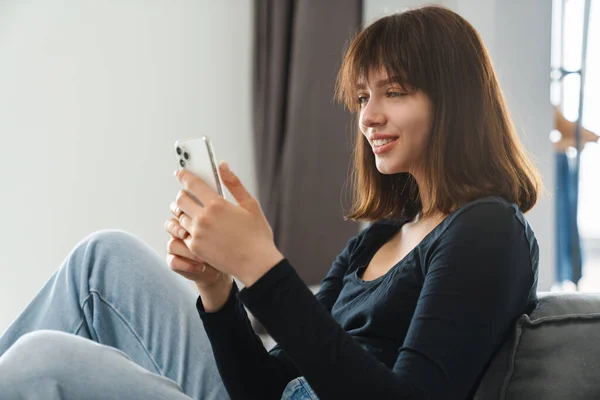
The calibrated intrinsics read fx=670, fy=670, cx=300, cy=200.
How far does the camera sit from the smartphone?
80 centimetres

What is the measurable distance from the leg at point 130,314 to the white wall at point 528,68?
4.03 ft

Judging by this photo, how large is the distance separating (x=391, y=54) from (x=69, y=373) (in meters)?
0.63

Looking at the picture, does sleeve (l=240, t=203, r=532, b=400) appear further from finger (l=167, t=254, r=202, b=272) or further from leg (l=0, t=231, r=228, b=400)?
leg (l=0, t=231, r=228, b=400)

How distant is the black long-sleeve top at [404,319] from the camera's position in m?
0.73

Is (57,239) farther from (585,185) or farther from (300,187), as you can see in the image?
(585,185)

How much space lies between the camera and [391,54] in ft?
3.31

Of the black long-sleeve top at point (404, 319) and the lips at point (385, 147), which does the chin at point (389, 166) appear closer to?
the lips at point (385, 147)

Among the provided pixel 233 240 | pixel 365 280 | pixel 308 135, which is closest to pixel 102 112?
pixel 308 135

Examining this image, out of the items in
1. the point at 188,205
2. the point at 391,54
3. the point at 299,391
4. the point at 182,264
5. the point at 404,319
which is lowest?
the point at 299,391

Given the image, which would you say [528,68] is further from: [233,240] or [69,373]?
[69,373]

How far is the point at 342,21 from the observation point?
2.36 m

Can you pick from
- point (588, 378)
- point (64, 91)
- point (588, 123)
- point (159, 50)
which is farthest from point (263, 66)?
point (588, 378)

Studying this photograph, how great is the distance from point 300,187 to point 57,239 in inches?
33.9

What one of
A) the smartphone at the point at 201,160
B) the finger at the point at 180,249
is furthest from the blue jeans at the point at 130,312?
the smartphone at the point at 201,160
